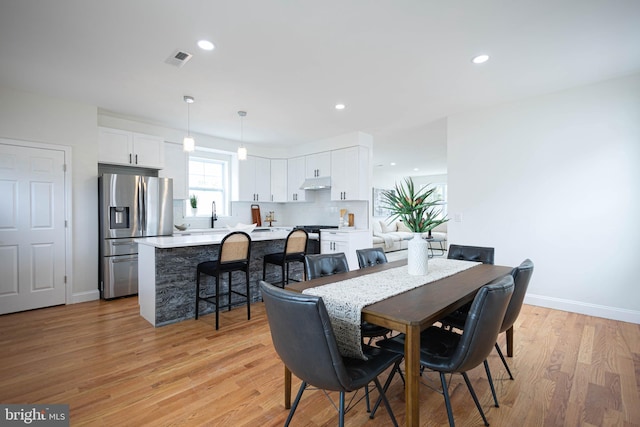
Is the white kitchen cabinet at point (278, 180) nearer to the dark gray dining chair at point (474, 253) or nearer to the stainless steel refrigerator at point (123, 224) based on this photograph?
the stainless steel refrigerator at point (123, 224)

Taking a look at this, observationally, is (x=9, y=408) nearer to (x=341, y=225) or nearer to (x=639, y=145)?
(x=341, y=225)

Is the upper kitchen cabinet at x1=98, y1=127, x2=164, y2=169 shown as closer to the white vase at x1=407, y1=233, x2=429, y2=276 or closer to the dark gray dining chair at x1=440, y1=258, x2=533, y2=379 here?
the white vase at x1=407, y1=233, x2=429, y2=276

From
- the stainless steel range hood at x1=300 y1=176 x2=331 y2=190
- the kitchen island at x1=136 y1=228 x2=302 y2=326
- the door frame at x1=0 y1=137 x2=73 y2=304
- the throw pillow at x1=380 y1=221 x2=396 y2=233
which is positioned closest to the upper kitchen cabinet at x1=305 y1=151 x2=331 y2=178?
the stainless steel range hood at x1=300 y1=176 x2=331 y2=190

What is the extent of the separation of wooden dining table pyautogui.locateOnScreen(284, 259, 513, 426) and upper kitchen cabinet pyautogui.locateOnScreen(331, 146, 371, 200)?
3.18m

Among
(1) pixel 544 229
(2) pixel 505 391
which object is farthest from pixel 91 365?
(1) pixel 544 229

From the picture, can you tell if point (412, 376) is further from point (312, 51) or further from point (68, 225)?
point (68, 225)

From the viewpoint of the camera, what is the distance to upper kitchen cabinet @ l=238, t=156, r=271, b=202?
19.4 feet

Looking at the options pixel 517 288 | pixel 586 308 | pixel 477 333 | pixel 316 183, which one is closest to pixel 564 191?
pixel 586 308

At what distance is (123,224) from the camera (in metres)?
4.05

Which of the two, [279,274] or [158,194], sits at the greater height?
[158,194]

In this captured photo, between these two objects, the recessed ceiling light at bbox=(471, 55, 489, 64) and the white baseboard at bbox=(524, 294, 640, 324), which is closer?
the recessed ceiling light at bbox=(471, 55, 489, 64)

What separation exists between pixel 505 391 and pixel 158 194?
4.48 m

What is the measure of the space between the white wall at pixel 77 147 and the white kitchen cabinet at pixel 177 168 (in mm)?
1000

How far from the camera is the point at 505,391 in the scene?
1971 mm
